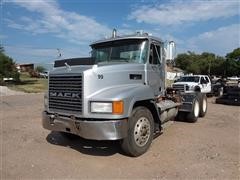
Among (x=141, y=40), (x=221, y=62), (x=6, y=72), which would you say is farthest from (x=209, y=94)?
(x=221, y=62)

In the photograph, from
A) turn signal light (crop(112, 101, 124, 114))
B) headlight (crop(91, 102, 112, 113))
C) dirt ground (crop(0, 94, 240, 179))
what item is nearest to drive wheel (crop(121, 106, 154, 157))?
dirt ground (crop(0, 94, 240, 179))

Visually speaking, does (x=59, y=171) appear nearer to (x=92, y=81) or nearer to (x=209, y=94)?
(x=92, y=81)

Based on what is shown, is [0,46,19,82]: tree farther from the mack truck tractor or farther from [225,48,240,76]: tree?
[225,48,240,76]: tree

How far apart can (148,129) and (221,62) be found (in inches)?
2952

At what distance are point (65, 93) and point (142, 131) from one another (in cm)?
185

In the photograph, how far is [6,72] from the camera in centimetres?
3841

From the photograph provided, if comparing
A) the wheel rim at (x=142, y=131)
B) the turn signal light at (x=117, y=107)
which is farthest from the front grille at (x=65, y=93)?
the wheel rim at (x=142, y=131)

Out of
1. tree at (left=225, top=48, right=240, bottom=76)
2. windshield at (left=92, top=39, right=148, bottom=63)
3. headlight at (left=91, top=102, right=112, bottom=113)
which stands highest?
tree at (left=225, top=48, right=240, bottom=76)

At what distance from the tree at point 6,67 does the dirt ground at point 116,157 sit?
31.7 meters

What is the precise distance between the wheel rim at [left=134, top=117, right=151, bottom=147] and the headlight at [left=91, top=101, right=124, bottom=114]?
30.1 inches

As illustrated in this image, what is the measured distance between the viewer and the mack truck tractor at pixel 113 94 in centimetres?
527

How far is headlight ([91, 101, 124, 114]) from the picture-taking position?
5191 millimetres

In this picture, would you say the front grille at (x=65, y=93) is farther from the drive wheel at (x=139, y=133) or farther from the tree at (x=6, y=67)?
the tree at (x=6, y=67)

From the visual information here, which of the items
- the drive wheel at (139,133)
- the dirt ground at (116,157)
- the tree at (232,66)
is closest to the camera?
the dirt ground at (116,157)
